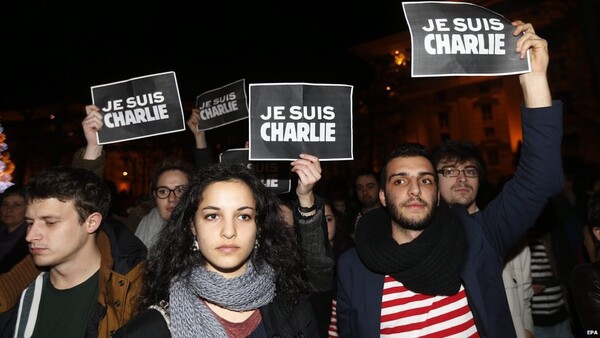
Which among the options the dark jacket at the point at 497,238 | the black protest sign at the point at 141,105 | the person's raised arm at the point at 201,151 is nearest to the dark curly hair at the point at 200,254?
the dark jacket at the point at 497,238

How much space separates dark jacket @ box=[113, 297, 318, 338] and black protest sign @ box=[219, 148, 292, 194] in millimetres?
1916

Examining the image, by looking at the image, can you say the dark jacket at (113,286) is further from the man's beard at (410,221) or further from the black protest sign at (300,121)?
the man's beard at (410,221)

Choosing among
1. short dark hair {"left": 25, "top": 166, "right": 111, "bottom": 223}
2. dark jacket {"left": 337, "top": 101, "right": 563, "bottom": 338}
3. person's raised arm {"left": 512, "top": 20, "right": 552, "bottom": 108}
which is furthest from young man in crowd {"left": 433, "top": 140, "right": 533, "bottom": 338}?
short dark hair {"left": 25, "top": 166, "right": 111, "bottom": 223}

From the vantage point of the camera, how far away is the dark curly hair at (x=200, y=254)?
2391mm

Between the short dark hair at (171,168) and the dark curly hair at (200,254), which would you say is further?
the short dark hair at (171,168)

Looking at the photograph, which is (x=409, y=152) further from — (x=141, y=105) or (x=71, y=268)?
(x=141, y=105)

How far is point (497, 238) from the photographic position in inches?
121

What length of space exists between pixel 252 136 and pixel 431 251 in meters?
1.62

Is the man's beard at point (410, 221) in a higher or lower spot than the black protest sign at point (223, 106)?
lower

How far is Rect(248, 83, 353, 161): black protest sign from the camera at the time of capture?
358 centimetres

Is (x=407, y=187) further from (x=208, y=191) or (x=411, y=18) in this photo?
(x=208, y=191)

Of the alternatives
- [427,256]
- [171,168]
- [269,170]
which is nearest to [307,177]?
[427,256]

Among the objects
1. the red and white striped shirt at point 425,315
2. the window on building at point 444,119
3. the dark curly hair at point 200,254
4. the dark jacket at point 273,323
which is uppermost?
the window on building at point 444,119

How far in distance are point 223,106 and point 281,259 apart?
10.5 ft
